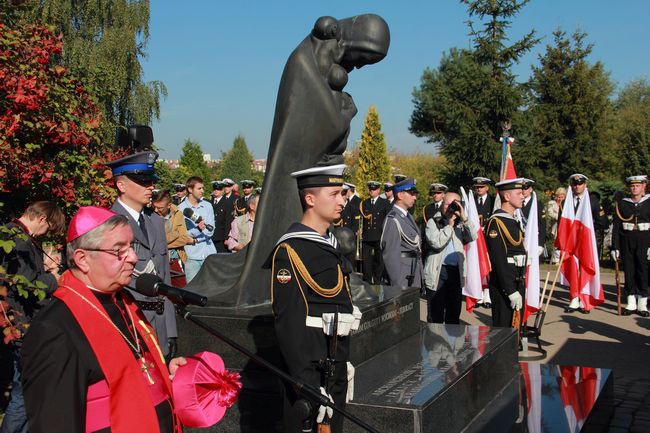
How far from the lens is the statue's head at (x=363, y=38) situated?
19.4ft

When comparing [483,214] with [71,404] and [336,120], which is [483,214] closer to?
[336,120]

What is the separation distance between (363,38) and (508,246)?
312 centimetres

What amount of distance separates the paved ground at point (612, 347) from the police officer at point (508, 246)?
121cm

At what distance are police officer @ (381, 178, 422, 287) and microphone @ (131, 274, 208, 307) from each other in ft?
19.8

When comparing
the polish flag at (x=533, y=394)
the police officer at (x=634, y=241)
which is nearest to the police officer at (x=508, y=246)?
the polish flag at (x=533, y=394)

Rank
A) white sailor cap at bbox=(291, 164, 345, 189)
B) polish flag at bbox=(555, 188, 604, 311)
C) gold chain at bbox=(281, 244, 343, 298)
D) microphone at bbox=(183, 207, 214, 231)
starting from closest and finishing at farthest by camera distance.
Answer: gold chain at bbox=(281, 244, 343, 298)
white sailor cap at bbox=(291, 164, 345, 189)
polish flag at bbox=(555, 188, 604, 311)
microphone at bbox=(183, 207, 214, 231)

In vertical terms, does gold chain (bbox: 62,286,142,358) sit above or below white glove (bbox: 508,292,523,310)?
above

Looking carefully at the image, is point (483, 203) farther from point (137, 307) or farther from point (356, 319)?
point (137, 307)

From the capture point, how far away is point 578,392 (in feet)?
20.3

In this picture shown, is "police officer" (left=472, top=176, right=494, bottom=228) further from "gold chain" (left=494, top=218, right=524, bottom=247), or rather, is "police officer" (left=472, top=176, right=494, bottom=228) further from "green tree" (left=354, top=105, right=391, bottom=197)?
"green tree" (left=354, top=105, right=391, bottom=197)

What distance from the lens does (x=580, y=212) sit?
9.95m

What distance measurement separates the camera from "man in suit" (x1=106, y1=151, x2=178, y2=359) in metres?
4.31

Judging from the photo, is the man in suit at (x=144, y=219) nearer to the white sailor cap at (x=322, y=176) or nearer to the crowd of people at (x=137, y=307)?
the crowd of people at (x=137, y=307)

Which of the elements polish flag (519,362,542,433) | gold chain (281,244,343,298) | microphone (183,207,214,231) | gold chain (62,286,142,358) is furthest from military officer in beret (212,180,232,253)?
gold chain (62,286,142,358)
